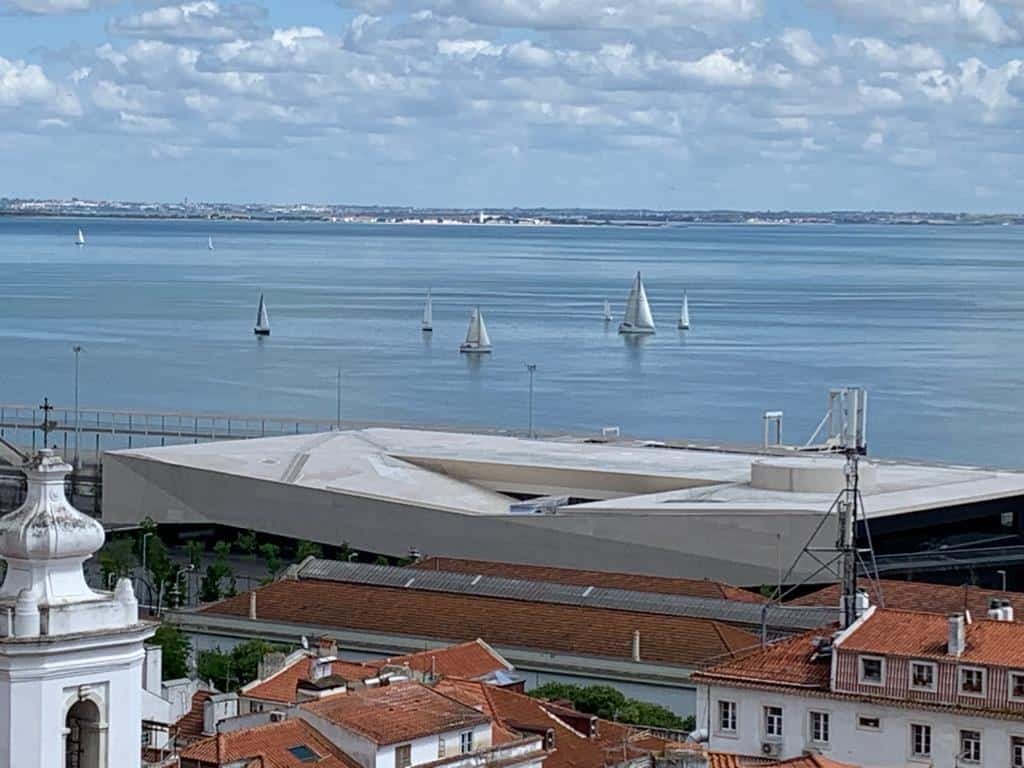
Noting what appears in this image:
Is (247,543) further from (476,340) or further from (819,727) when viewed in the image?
(476,340)

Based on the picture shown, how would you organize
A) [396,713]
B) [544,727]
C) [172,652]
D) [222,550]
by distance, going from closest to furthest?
[396,713], [544,727], [172,652], [222,550]

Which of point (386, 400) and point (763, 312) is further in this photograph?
point (763, 312)

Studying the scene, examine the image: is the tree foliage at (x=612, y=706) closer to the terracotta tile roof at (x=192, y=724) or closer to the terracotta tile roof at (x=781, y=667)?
the terracotta tile roof at (x=781, y=667)

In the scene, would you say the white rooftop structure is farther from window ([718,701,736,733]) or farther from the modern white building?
the modern white building

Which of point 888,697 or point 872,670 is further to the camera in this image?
point 872,670

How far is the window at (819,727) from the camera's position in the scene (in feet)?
85.4

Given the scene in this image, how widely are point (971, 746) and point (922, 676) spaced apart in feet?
2.71

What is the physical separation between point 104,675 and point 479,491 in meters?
49.2

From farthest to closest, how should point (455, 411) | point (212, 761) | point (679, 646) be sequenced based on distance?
point (455, 411)
point (679, 646)
point (212, 761)

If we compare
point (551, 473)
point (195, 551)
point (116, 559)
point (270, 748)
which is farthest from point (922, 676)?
point (551, 473)

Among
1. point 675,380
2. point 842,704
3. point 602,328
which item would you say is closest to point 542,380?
point 675,380

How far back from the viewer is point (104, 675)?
33.6 ft

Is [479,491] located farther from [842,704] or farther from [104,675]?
[104,675]

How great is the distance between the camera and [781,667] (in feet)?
88.4
